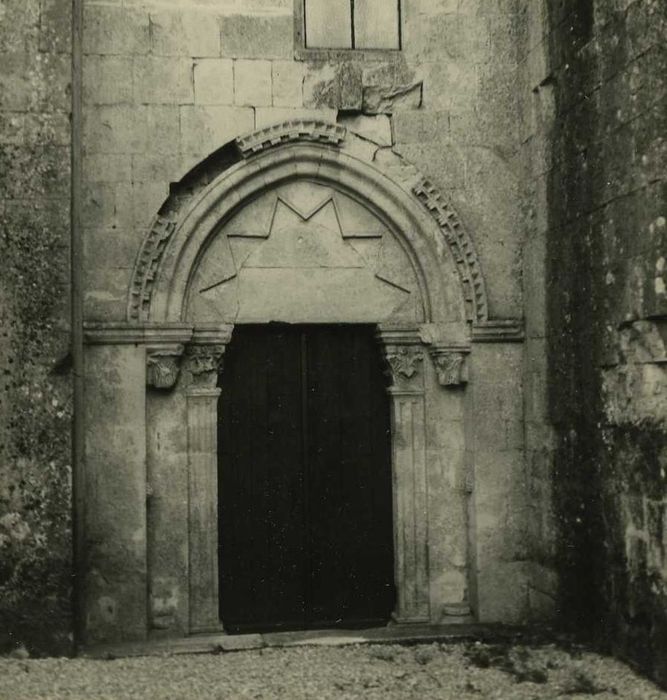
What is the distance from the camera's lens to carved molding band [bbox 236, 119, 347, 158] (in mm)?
6602

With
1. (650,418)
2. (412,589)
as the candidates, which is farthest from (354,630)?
(650,418)

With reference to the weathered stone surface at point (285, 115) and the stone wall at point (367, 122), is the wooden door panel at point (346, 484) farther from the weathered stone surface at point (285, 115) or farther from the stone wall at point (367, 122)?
the weathered stone surface at point (285, 115)

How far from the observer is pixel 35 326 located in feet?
19.3

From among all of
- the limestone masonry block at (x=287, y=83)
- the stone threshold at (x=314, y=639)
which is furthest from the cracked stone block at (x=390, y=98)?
the stone threshold at (x=314, y=639)

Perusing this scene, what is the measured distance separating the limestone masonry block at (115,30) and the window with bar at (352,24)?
1036 mm

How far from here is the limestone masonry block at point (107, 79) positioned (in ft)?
21.4

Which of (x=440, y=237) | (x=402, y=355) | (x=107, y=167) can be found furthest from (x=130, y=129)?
(x=402, y=355)

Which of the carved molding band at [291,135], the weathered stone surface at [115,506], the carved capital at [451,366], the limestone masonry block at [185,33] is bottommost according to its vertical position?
the weathered stone surface at [115,506]

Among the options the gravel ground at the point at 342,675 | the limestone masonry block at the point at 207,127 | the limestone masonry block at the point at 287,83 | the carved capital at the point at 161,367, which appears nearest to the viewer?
the gravel ground at the point at 342,675

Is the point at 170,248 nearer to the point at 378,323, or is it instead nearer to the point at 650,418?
the point at 378,323

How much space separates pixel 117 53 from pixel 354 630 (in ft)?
12.7

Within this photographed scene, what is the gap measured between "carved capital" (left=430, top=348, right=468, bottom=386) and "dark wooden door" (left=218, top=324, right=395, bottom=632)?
40cm

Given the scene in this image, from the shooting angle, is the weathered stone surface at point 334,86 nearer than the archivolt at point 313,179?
No

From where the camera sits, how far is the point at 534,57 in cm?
670
